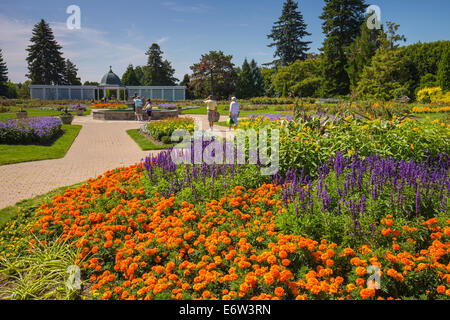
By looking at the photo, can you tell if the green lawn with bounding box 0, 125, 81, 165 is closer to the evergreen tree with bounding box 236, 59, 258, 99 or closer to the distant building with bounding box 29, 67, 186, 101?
the distant building with bounding box 29, 67, 186, 101

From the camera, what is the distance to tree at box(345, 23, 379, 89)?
111 feet

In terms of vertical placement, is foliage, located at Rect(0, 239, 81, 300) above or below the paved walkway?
below

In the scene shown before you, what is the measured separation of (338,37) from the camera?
128 ft

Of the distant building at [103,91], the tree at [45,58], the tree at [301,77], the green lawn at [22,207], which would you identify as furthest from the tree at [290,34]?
the green lawn at [22,207]

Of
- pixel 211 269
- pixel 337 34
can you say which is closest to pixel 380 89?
pixel 337 34

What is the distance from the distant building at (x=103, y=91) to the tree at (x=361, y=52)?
88.9 feet

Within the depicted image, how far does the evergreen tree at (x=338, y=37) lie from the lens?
38.7m

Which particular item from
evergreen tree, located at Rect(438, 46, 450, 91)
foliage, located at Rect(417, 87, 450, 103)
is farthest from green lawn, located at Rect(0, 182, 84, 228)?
evergreen tree, located at Rect(438, 46, 450, 91)

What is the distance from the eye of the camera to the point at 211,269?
8.72 ft

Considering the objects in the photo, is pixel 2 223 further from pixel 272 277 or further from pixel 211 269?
pixel 272 277

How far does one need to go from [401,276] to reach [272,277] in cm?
95

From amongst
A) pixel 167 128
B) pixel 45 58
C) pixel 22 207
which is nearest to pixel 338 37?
pixel 167 128

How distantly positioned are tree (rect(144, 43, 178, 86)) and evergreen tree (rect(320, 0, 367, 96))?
32.7 m
